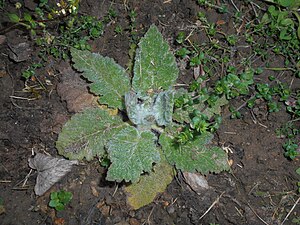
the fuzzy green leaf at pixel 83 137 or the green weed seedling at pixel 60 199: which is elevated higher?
the fuzzy green leaf at pixel 83 137

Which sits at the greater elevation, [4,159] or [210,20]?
[210,20]

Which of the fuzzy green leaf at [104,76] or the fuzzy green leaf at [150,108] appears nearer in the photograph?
the fuzzy green leaf at [150,108]

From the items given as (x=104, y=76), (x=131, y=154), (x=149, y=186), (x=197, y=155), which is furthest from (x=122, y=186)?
(x=104, y=76)

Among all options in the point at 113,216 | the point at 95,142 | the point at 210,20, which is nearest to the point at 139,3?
the point at 210,20

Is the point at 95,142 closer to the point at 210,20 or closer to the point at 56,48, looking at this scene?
the point at 56,48

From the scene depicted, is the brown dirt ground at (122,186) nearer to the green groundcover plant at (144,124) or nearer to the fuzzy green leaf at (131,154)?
the green groundcover plant at (144,124)

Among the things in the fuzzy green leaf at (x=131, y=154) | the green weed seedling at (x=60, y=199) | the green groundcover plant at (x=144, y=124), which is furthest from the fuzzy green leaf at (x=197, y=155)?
the green weed seedling at (x=60, y=199)

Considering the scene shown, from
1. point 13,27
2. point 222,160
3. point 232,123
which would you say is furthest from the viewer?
point 13,27
